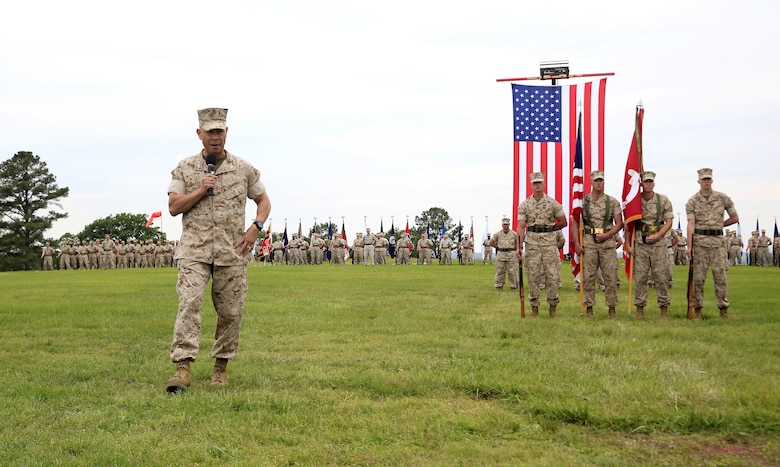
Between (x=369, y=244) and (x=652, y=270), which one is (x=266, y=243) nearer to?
(x=369, y=244)

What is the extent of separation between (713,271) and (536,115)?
6.70 meters

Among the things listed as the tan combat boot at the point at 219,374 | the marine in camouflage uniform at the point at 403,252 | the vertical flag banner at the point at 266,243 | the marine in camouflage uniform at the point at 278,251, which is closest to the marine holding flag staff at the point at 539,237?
the tan combat boot at the point at 219,374

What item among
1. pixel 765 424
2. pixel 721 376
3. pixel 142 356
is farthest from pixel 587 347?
pixel 142 356

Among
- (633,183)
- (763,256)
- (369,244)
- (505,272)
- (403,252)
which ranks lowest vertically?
(505,272)

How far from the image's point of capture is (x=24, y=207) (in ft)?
256

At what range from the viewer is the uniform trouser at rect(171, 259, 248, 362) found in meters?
6.73

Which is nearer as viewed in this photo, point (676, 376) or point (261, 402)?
point (261, 402)

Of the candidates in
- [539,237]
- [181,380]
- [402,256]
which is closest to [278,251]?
[402,256]

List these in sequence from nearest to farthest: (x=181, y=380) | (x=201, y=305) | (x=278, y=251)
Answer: (x=181, y=380), (x=201, y=305), (x=278, y=251)

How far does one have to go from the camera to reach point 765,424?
490 cm

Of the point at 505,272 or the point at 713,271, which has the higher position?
the point at 713,271

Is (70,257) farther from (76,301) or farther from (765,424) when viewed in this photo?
(765,424)

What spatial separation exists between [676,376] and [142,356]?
5.90 meters

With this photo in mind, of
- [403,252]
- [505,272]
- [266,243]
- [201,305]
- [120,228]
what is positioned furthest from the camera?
[120,228]
